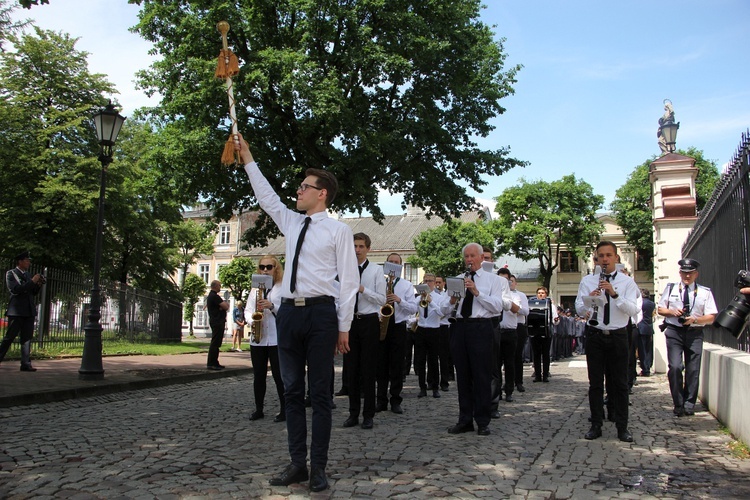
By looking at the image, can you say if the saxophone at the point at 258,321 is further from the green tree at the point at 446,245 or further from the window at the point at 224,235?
the window at the point at 224,235

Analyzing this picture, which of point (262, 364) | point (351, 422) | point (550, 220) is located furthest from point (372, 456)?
point (550, 220)

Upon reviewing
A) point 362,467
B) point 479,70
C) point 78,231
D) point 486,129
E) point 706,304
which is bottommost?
point 362,467

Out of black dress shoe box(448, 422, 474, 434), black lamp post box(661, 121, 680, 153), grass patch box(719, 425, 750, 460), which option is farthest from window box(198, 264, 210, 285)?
grass patch box(719, 425, 750, 460)

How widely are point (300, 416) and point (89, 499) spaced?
1475mm

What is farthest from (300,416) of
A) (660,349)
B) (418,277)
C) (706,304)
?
(418,277)

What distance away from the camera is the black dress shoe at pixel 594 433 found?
692 cm

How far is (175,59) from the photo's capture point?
68.6ft

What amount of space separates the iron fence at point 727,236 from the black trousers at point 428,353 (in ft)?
14.0

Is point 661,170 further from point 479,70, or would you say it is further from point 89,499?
point 89,499

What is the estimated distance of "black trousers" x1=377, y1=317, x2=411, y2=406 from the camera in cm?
888

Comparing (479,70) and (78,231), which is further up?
(479,70)

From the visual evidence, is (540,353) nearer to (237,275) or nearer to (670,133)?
(670,133)

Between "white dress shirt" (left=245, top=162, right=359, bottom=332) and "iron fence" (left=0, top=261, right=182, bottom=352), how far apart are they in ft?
38.2

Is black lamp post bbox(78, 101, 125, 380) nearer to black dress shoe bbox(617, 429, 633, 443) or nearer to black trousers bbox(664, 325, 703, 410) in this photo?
black dress shoe bbox(617, 429, 633, 443)
